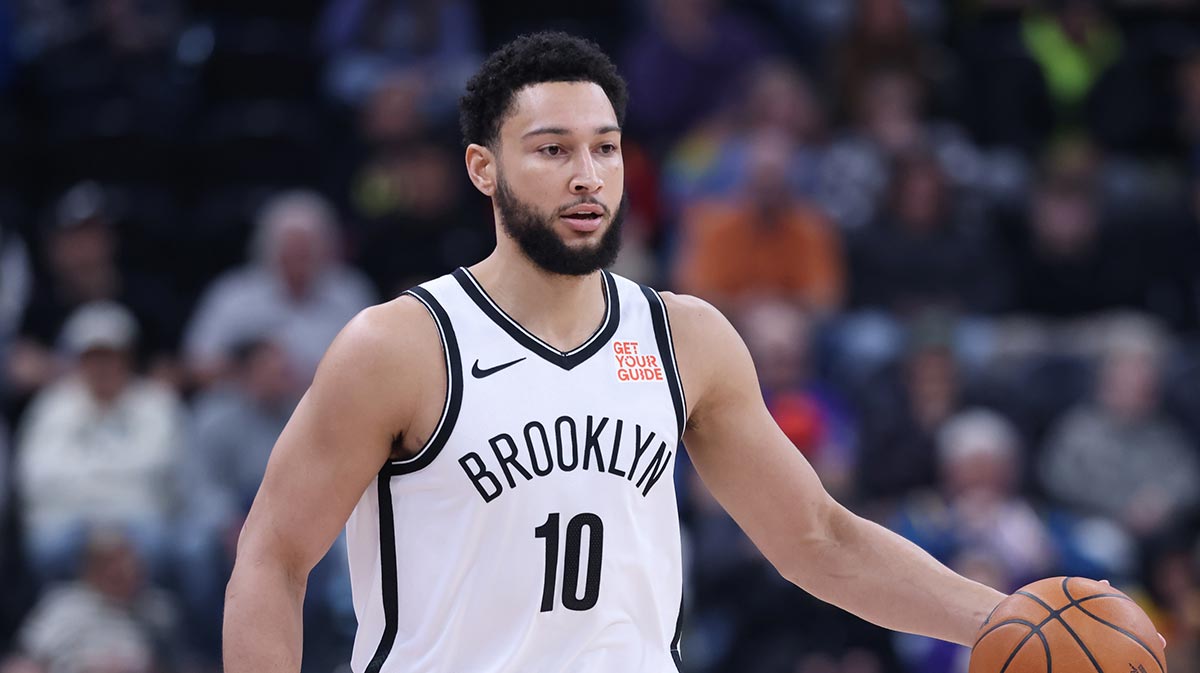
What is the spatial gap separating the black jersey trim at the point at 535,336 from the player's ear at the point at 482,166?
0.23 metres

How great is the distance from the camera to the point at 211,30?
12891 mm

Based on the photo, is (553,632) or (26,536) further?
(26,536)

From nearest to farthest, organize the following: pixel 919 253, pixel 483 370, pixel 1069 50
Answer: pixel 483 370
pixel 919 253
pixel 1069 50

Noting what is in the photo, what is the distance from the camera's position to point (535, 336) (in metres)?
4.32

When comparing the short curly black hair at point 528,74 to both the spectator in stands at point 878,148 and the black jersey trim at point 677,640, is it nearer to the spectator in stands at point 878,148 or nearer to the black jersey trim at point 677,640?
the black jersey trim at point 677,640

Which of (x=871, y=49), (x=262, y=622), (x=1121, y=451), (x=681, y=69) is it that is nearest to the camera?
(x=262, y=622)

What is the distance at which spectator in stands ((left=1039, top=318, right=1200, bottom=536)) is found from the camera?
34.0 feet

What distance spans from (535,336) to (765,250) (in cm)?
710

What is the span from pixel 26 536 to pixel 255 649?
640 centimetres

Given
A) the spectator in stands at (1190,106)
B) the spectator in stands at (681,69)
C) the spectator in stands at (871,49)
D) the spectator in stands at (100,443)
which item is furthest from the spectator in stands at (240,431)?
the spectator in stands at (1190,106)

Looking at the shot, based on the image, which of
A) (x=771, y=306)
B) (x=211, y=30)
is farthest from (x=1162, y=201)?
(x=211, y=30)

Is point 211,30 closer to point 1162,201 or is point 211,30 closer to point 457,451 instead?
point 1162,201

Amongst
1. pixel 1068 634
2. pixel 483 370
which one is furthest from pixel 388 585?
pixel 1068 634

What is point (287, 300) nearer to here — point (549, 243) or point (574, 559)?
point (549, 243)
